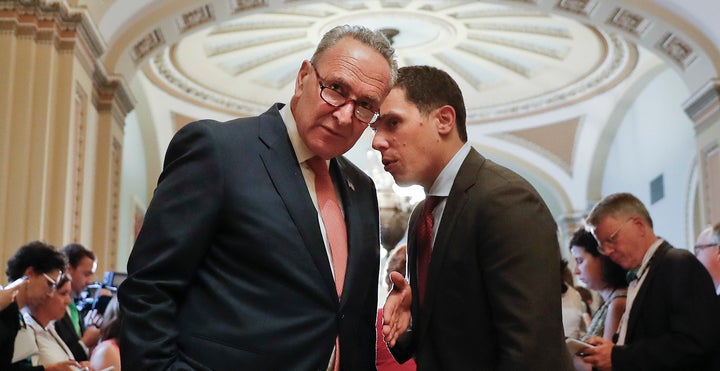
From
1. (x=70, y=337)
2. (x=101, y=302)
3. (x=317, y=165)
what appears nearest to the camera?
(x=317, y=165)

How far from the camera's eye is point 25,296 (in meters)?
4.45

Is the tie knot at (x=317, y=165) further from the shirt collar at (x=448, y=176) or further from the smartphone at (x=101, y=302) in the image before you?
the smartphone at (x=101, y=302)

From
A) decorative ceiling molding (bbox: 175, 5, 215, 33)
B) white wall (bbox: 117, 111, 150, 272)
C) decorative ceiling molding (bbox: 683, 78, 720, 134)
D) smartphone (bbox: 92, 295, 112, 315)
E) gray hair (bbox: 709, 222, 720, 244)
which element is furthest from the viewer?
white wall (bbox: 117, 111, 150, 272)

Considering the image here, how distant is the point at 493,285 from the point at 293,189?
528 mm

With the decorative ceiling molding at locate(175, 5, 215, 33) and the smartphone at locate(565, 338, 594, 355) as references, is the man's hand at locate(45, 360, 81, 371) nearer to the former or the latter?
the smartphone at locate(565, 338, 594, 355)

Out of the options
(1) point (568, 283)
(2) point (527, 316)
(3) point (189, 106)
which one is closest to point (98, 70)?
(1) point (568, 283)

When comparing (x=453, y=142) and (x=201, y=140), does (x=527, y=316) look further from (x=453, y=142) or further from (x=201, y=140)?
(x=201, y=140)

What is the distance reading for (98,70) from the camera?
8.64 metres

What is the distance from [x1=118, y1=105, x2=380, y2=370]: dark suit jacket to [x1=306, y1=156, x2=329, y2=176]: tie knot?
119 mm

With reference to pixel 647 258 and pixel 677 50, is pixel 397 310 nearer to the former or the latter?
pixel 647 258

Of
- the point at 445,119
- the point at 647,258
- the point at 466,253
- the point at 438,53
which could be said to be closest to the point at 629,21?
the point at 438,53

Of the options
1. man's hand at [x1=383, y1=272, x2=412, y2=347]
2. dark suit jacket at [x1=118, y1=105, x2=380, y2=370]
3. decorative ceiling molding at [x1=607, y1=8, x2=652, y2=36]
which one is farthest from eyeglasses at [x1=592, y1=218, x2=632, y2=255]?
decorative ceiling molding at [x1=607, y1=8, x2=652, y2=36]

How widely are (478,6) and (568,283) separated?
6911 mm

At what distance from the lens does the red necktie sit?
7.69ft
